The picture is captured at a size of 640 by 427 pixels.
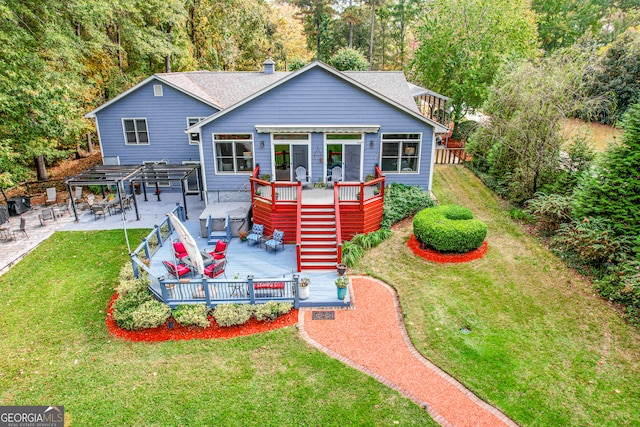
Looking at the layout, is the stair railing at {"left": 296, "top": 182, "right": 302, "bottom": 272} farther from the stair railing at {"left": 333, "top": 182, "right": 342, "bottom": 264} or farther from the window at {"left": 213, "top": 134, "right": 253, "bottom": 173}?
the window at {"left": 213, "top": 134, "right": 253, "bottom": 173}

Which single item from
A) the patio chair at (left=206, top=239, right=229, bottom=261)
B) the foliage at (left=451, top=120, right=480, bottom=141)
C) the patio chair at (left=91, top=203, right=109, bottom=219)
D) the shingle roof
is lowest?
the patio chair at (left=206, top=239, right=229, bottom=261)

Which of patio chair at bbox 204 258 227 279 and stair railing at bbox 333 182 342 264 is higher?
stair railing at bbox 333 182 342 264

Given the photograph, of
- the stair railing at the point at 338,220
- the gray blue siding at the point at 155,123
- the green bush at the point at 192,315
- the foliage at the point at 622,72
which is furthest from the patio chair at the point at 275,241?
the foliage at the point at 622,72

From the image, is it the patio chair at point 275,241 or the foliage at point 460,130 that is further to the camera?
the foliage at point 460,130

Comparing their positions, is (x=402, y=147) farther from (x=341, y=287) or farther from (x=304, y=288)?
(x=304, y=288)

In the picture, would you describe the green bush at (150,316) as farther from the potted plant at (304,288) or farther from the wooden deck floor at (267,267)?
the potted plant at (304,288)

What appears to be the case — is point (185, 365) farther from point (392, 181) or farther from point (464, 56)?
point (464, 56)

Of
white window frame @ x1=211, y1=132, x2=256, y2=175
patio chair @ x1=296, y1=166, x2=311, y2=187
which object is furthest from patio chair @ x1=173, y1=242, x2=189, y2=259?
patio chair @ x1=296, y1=166, x2=311, y2=187

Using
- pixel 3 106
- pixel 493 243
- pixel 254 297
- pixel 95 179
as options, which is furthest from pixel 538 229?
pixel 3 106
